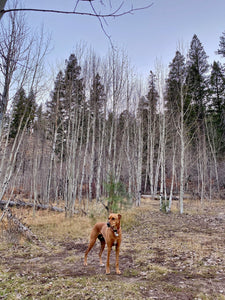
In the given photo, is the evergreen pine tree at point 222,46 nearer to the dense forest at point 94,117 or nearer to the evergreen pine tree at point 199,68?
the dense forest at point 94,117

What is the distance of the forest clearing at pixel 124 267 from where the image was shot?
2.95 m

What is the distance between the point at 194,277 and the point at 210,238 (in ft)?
10.9

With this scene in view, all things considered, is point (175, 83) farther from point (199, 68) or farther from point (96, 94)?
point (199, 68)

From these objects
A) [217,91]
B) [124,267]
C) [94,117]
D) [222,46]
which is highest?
[222,46]

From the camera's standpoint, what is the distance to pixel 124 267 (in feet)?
13.5

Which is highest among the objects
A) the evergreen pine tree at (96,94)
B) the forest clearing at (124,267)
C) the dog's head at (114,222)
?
the evergreen pine tree at (96,94)

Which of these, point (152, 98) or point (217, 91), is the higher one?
point (217, 91)

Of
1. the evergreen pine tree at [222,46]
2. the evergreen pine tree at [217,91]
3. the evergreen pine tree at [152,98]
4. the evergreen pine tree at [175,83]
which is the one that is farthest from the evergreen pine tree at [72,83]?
the evergreen pine tree at [217,91]

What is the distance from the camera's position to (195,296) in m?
2.81

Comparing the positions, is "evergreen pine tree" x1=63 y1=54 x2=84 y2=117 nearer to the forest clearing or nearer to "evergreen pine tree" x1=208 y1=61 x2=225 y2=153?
the forest clearing

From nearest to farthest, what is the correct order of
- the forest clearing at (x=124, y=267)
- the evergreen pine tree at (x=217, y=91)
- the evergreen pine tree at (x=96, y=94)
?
1. the forest clearing at (x=124, y=267)
2. the evergreen pine tree at (x=96, y=94)
3. the evergreen pine tree at (x=217, y=91)

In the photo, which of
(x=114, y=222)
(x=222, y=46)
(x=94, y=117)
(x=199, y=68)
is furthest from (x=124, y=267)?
(x=199, y=68)

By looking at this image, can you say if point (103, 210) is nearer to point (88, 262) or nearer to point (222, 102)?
point (88, 262)

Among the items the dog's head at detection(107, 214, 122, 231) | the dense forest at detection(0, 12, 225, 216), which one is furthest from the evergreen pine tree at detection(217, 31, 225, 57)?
the dog's head at detection(107, 214, 122, 231)
